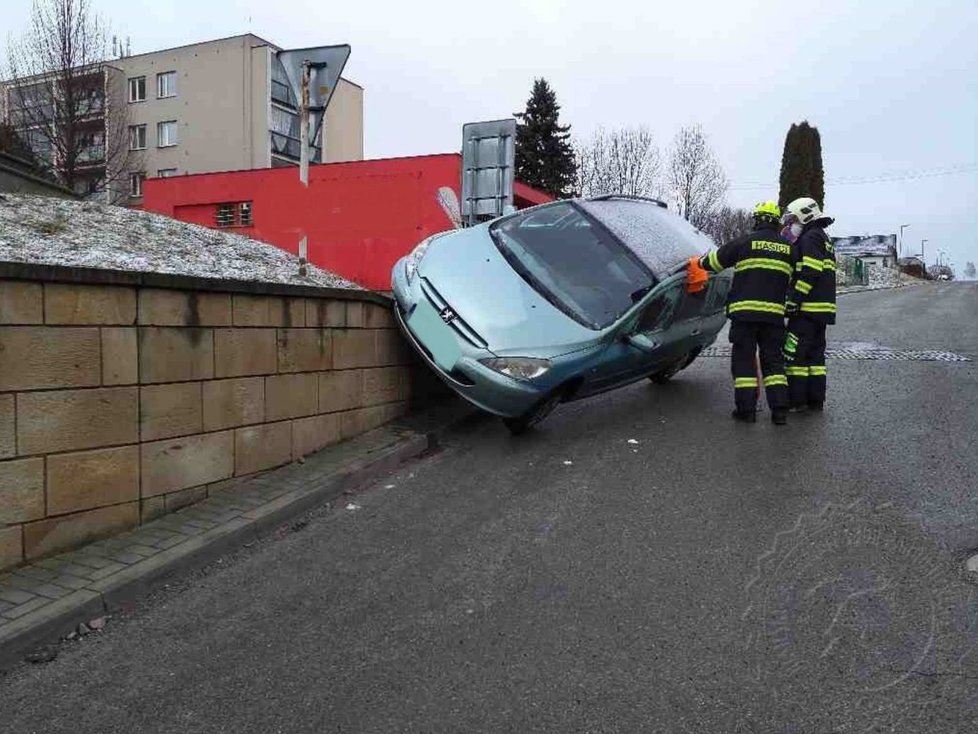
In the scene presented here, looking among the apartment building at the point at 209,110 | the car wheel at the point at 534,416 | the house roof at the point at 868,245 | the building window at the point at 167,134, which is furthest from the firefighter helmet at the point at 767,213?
the house roof at the point at 868,245

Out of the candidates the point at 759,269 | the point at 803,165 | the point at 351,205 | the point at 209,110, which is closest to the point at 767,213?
the point at 759,269

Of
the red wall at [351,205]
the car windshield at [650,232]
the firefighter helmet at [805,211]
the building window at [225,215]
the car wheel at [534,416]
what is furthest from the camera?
the building window at [225,215]

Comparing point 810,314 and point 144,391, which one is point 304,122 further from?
point 810,314

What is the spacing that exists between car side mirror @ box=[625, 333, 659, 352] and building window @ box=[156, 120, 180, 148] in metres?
47.1

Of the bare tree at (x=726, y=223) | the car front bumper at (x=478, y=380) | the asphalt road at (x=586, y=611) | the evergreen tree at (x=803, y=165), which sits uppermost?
the evergreen tree at (x=803, y=165)

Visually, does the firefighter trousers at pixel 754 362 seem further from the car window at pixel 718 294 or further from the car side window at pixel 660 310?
the car window at pixel 718 294

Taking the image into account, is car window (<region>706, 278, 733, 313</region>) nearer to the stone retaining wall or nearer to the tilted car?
the tilted car

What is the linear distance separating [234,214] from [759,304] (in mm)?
20478

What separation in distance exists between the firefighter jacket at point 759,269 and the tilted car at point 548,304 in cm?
43

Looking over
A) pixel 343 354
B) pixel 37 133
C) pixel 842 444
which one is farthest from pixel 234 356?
pixel 37 133

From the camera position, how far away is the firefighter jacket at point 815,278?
7.10 metres

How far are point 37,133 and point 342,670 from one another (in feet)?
106

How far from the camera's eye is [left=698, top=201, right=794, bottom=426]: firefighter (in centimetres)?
681

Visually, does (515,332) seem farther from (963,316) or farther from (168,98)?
(168,98)
